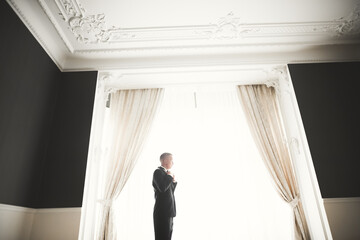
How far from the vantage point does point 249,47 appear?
3.54m

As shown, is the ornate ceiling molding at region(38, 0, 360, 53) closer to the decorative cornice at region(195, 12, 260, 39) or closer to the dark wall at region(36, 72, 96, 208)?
the decorative cornice at region(195, 12, 260, 39)

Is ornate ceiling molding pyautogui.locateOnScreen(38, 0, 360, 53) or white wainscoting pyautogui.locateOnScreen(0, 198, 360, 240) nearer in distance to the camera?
white wainscoting pyautogui.locateOnScreen(0, 198, 360, 240)

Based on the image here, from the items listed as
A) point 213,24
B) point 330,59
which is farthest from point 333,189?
point 213,24

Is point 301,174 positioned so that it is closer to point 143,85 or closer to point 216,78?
point 216,78

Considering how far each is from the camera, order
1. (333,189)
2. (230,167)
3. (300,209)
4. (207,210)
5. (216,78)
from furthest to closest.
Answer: (216,78) → (230,167) → (207,210) → (300,209) → (333,189)

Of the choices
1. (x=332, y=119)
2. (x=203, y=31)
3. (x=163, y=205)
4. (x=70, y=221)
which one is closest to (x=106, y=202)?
(x=70, y=221)

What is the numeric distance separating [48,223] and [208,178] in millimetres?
2287

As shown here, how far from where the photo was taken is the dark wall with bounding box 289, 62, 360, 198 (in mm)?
2910

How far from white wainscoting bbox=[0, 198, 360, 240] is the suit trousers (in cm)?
97

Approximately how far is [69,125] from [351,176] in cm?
395

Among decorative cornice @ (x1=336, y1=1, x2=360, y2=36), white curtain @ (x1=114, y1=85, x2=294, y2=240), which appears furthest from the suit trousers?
decorative cornice @ (x1=336, y1=1, x2=360, y2=36)

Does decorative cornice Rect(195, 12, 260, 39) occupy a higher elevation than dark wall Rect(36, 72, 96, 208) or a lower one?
higher

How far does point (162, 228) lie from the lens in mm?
2750

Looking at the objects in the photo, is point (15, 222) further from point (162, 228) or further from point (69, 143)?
point (162, 228)
